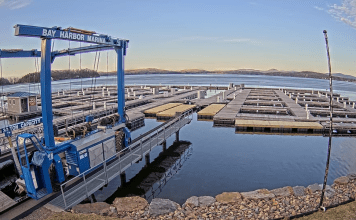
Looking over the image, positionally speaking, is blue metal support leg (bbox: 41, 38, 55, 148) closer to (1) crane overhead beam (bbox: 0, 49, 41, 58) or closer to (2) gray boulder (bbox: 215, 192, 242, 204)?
(1) crane overhead beam (bbox: 0, 49, 41, 58)

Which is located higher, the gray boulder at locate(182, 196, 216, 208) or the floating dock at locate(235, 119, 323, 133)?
the floating dock at locate(235, 119, 323, 133)

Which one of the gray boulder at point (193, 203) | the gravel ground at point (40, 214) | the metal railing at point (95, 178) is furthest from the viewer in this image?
the gray boulder at point (193, 203)

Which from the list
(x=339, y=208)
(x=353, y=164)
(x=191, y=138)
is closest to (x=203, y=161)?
(x=191, y=138)

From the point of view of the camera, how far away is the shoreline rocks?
31.2 ft

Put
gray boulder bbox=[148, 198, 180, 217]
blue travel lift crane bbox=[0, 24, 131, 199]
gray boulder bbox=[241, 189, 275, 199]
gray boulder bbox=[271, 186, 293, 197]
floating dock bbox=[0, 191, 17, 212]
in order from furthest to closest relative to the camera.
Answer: gray boulder bbox=[271, 186, 293, 197]
gray boulder bbox=[241, 189, 275, 199]
gray boulder bbox=[148, 198, 180, 217]
blue travel lift crane bbox=[0, 24, 131, 199]
floating dock bbox=[0, 191, 17, 212]

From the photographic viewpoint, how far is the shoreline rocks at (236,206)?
9523 millimetres

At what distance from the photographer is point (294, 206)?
10.2 m

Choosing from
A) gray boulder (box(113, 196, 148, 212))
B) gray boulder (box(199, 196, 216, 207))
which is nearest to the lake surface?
gray boulder (box(199, 196, 216, 207))

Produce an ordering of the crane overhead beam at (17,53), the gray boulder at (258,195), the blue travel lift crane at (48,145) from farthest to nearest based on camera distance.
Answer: the crane overhead beam at (17,53) → the gray boulder at (258,195) → the blue travel lift crane at (48,145)

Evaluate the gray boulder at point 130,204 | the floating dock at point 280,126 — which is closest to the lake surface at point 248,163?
the floating dock at point 280,126

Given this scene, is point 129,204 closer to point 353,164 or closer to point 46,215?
point 46,215

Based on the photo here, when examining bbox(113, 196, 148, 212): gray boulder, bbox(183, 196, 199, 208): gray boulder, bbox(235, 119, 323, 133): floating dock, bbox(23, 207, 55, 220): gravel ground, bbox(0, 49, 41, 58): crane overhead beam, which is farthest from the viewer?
bbox(235, 119, 323, 133): floating dock

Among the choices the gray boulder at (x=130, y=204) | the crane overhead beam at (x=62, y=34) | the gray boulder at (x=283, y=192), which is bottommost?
the gray boulder at (x=130, y=204)

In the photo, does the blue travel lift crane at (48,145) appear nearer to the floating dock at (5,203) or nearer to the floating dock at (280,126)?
the floating dock at (5,203)
